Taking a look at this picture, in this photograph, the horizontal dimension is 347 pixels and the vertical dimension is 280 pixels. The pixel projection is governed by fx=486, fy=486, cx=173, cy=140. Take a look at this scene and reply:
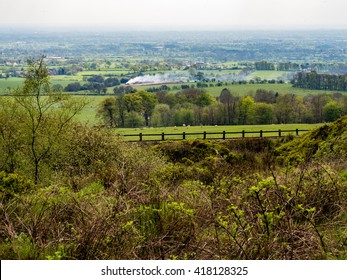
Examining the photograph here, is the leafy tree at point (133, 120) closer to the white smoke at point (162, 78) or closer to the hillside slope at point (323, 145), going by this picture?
the hillside slope at point (323, 145)

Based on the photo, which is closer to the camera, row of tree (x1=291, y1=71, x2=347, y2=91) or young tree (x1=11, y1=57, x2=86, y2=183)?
young tree (x1=11, y1=57, x2=86, y2=183)

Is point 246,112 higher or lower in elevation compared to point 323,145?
lower

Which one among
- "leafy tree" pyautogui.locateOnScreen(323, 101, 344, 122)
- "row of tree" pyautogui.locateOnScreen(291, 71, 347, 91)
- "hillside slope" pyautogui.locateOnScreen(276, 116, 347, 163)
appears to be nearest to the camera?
"hillside slope" pyautogui.locateOnScreen(276, 116, 347, 163)

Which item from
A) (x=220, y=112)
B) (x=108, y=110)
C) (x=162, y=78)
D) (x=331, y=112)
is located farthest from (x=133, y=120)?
(x=162, y=78)

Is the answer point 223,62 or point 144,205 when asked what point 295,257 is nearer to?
point 144,205

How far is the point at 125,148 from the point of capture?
2234cm

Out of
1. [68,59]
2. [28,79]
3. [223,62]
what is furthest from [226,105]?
[223,62]

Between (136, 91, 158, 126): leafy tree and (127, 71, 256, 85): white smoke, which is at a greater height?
(136, 91, 158, 126): leafy tree

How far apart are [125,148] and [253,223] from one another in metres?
17.2

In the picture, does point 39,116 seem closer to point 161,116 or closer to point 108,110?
point 108,110

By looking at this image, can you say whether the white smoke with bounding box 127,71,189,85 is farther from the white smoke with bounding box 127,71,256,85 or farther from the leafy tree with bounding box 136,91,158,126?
the leafy tree with bounding box 136,91,158,126

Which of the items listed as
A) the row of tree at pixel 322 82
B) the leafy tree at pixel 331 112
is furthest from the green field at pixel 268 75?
the leafy tree at pixel 331 112

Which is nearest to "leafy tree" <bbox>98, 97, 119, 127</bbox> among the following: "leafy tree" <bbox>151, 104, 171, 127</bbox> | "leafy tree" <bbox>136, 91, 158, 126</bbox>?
"leafy tree" <bbox>136, 91, 158, 126</bbox>

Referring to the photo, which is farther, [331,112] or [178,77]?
[178,77]
